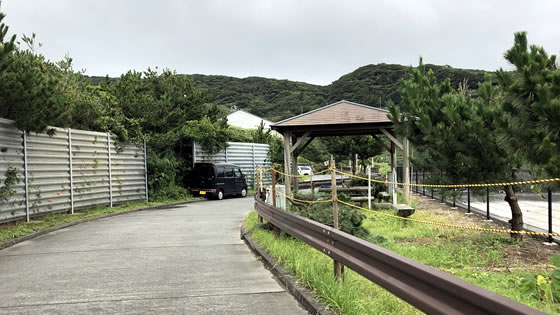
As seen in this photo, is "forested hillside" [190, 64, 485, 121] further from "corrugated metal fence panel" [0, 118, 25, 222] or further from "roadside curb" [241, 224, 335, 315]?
"roadside curb" [241, 224, 335, 315]

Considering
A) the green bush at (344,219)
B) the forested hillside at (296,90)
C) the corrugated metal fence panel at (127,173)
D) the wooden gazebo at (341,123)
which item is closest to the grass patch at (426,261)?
the green bush at (344,219)

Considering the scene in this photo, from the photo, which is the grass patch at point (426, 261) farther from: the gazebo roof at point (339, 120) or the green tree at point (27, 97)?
the green tree at point (27, 97)

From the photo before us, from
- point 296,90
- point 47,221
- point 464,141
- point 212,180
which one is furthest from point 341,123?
point 296,90

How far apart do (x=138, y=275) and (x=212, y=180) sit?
49.1ft

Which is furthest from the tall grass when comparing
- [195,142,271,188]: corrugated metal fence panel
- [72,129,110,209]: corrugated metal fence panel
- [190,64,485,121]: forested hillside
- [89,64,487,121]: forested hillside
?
[89,64,487,121]: forested hillside

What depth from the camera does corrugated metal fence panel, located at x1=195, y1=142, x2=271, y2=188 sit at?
23391mm

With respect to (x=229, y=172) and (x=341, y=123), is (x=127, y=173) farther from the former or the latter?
(x=341, y=123)

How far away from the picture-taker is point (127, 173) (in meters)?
17.2

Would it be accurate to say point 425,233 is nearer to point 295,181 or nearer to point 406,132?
point 406,132

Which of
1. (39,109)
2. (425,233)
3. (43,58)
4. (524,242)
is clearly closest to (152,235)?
(39,109)

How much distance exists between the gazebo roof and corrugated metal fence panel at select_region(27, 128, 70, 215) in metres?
6.74

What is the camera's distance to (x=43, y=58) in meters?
16.9

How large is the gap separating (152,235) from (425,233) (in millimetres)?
5959

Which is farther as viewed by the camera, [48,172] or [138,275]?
[48,172]
